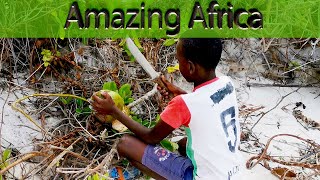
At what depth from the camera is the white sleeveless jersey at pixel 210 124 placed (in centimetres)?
167

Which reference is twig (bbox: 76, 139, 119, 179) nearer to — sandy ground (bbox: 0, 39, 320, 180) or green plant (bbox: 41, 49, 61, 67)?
sandy ground (bbox: 0, 39, 320, 180)

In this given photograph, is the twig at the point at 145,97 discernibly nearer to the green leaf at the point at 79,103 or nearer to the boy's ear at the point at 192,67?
the green leaf at the point at 79,103

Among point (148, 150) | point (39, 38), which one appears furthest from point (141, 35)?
point (148, 150)

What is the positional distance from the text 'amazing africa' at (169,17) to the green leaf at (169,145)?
2.04 ft

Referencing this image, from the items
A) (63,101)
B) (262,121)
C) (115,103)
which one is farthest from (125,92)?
(262,121)

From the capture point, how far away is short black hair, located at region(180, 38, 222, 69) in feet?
5.40

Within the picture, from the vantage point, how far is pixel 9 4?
2230 mm

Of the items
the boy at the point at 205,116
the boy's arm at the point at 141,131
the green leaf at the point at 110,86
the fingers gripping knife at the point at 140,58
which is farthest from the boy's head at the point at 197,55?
the fingers gripping knife at the point at 140,58

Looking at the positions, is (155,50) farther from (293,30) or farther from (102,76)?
(293,30)

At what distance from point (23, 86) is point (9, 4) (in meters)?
0.37

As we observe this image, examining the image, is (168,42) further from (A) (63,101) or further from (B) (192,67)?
(B) (192,67)

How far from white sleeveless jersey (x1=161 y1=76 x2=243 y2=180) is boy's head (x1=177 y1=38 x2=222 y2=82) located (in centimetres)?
5

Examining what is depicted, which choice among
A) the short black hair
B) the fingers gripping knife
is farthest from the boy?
the fingers gripping knife

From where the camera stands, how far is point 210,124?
5.51ft
